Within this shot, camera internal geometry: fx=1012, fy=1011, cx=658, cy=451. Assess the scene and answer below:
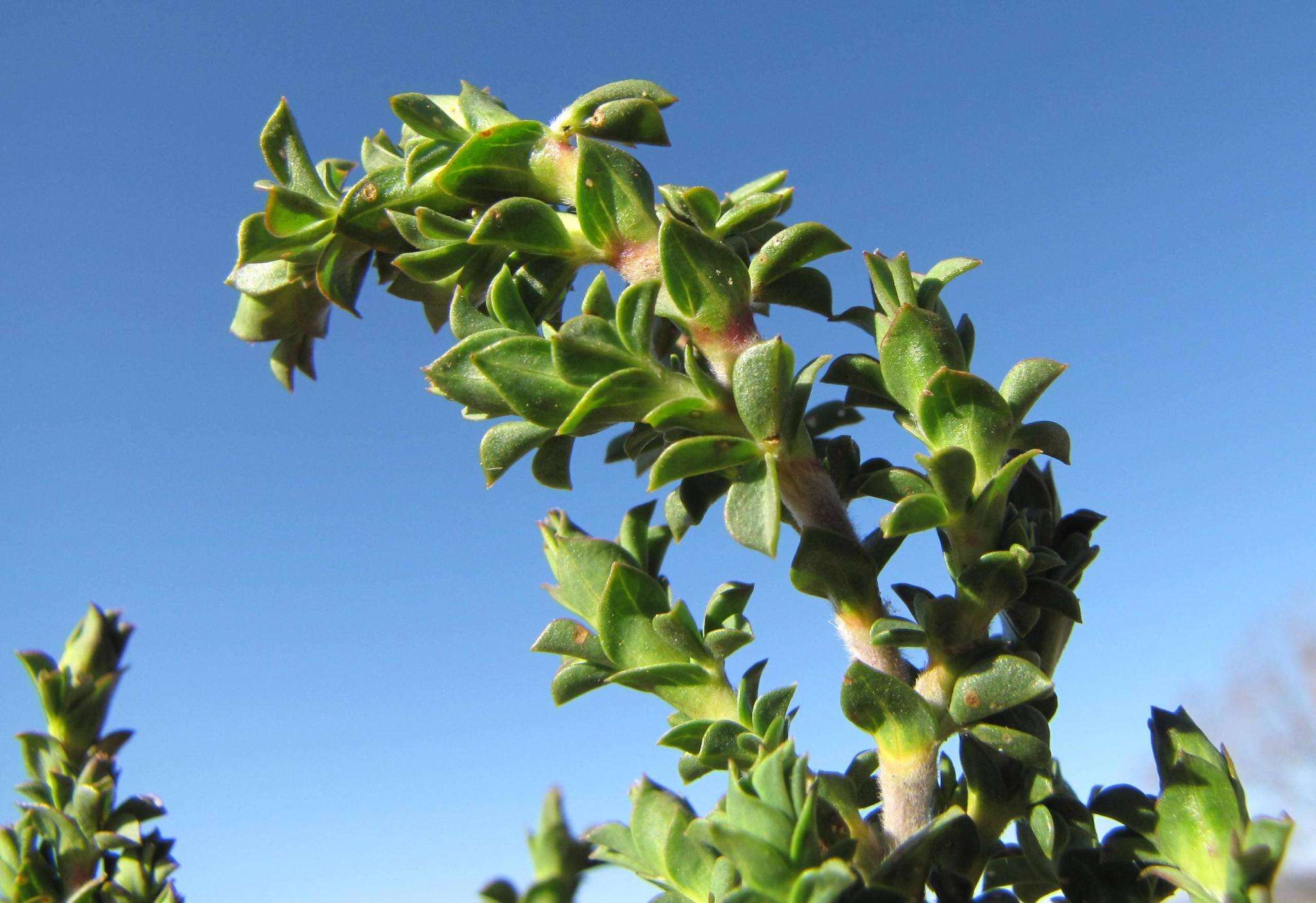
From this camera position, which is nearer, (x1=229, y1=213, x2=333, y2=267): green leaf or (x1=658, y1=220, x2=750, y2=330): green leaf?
(x1=658, y1=220, x2=750, y2=330): green leaf

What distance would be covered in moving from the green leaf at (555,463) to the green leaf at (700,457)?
0.34 meters

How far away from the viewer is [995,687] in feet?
4.50

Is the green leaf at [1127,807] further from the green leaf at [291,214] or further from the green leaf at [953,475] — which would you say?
the green leaf at [291,214]

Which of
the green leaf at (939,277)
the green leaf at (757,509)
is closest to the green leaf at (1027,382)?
the green leaf at (939,277)

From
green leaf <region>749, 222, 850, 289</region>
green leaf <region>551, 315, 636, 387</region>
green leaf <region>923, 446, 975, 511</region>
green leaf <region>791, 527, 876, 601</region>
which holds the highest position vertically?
green leaf <region>749, 222, 850, 289</region>

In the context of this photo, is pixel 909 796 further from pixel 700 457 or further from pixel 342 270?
pixel 342 270

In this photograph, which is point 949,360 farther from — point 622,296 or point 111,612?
point 111,612

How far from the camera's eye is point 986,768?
1.48m

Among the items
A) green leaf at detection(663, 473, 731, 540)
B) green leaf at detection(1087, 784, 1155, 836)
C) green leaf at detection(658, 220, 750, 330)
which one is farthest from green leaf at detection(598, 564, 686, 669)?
green leaf at detection(1087, 784, 1155, 836)

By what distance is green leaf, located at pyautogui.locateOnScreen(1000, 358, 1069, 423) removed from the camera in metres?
1.47

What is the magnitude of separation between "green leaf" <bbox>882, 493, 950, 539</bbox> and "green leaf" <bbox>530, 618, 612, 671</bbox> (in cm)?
50

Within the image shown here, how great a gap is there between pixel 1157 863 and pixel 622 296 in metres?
1.06

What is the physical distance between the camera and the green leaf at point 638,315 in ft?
4.72

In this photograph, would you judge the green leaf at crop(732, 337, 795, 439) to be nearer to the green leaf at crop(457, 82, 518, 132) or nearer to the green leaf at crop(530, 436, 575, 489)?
the green leaf at crop(530, 436, 575, 489)
